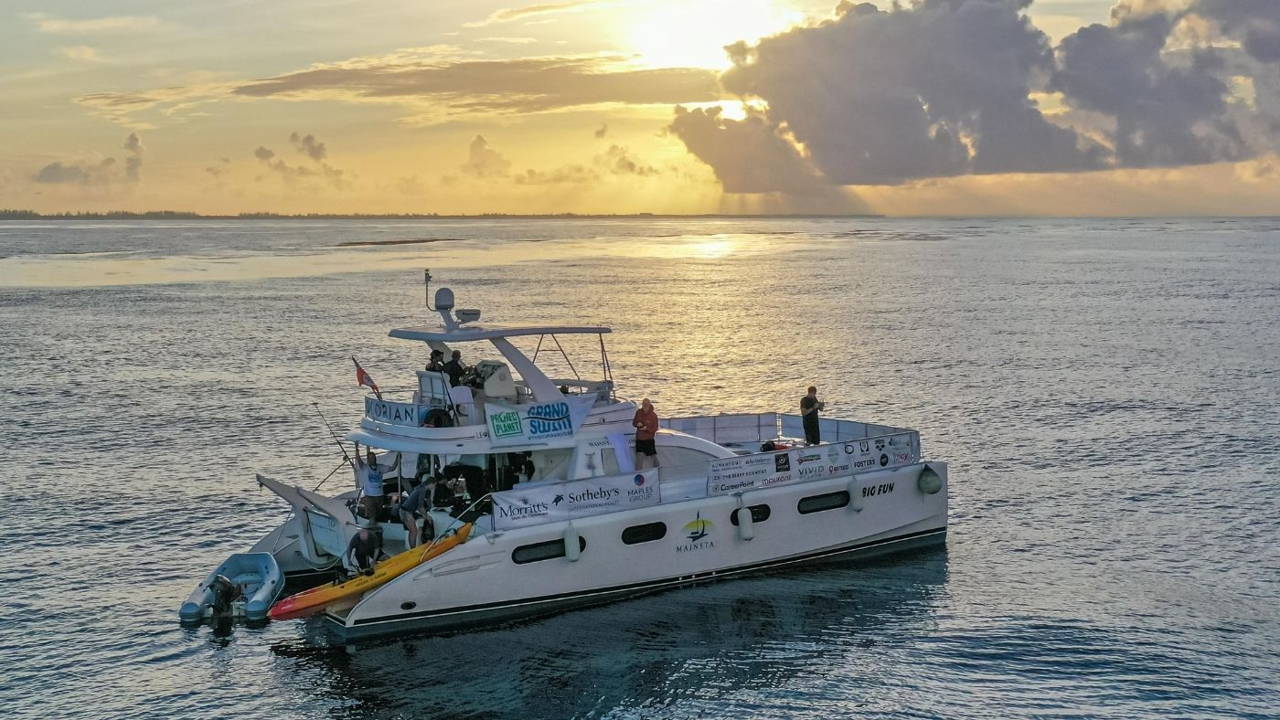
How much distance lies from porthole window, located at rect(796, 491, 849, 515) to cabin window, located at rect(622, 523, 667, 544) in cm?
293

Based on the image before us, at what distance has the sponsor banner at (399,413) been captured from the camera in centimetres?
2197

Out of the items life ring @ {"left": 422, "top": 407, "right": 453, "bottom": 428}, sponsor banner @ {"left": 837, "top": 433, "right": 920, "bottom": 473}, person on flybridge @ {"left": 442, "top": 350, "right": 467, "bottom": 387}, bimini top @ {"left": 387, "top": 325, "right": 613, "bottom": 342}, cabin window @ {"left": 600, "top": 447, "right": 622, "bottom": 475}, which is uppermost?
bimini top @ {"left": 387, "top": 325, "right": 613, "bottom": 342}

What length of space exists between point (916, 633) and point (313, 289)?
92862 mm

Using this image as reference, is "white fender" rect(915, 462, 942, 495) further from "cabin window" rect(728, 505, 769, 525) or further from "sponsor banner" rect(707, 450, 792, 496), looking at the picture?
"cabin window" rect(728, 505, 769, 525)

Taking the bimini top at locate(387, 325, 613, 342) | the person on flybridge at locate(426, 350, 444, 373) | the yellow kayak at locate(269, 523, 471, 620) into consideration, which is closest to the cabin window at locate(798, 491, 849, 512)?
the bimini top at locate(387, 325, 613, 342)

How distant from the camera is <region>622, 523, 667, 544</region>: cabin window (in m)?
21.5

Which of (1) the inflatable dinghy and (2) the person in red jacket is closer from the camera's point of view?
(1) the inflatable dinghy

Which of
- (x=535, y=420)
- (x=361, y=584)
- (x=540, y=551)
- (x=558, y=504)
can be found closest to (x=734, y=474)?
(x=558, y=504)

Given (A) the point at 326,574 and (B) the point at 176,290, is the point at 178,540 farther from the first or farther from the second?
(B) the point at 176,290

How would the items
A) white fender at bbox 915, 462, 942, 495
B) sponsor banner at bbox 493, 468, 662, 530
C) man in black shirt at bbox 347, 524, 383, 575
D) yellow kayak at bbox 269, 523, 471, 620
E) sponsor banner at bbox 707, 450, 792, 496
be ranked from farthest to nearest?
white fender at bbox 915, 462, 942, 495 < sponsor banner at bbox 707, 450, 792, 496 < man in black shirt at bbox 347, 524, 383, 575 < sponsor banner at bbox 493, 468, 662, 530 < yellow kayak at bbox 269, 523, 471, 620

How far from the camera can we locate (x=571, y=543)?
20797 mm

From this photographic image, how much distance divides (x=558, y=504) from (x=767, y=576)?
4.56 meters

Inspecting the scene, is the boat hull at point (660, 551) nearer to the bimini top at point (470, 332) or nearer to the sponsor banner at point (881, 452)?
the sponsor banner at point (881, 452)

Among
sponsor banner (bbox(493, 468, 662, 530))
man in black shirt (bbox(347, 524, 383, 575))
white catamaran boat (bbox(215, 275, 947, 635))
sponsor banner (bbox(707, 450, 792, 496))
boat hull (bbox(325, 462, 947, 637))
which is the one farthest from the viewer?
sponsor banner (bbox(707, 450, 792, 496))
